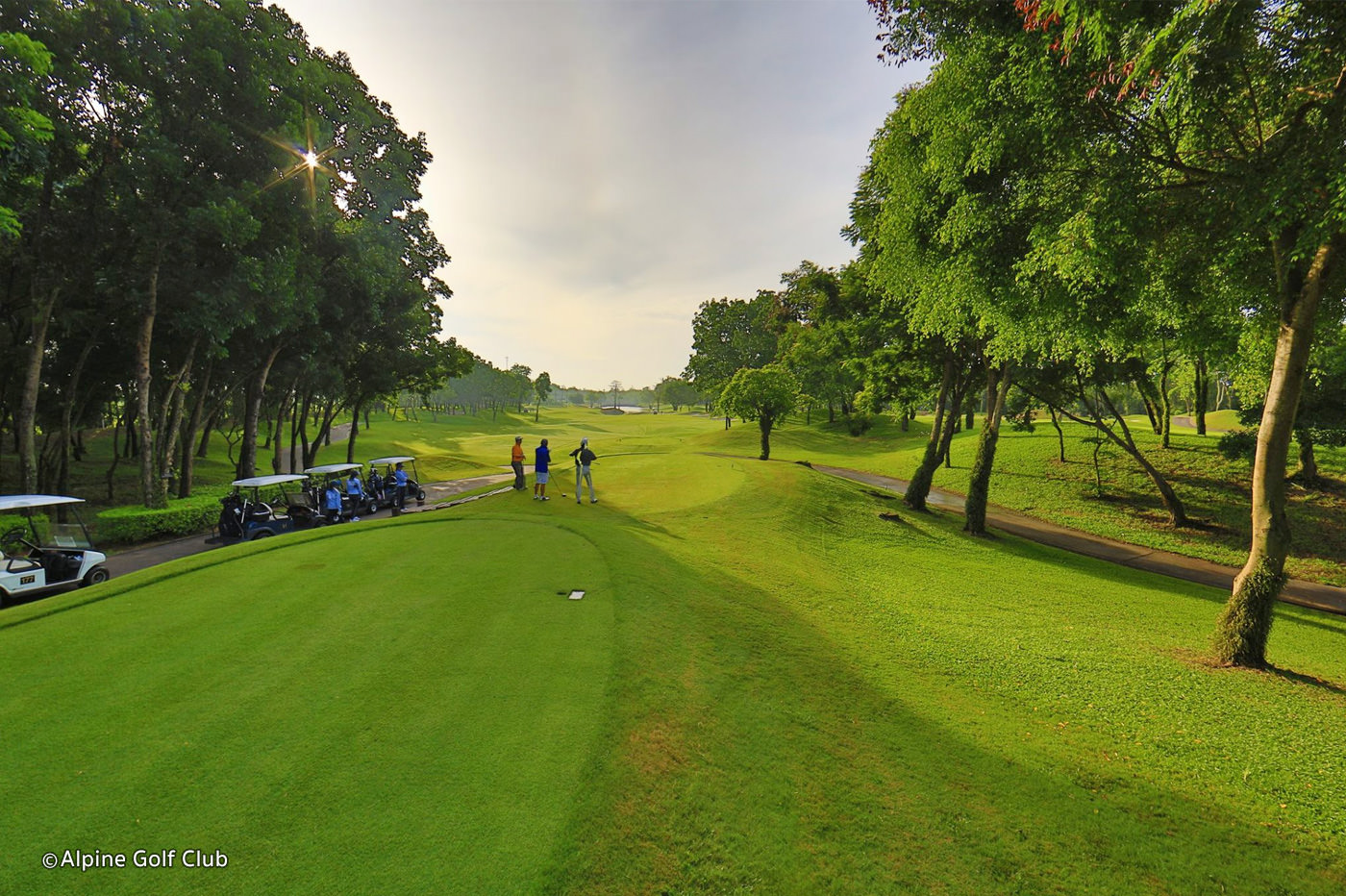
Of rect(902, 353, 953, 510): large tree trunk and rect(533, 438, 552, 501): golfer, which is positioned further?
rect(902, 353, 953, 510): large tree trunk

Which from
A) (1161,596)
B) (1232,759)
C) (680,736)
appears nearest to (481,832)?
(680,736)

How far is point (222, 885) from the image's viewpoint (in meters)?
2.92

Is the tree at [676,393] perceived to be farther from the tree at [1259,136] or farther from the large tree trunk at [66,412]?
the tree at [1259,136]

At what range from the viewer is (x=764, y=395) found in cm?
3594

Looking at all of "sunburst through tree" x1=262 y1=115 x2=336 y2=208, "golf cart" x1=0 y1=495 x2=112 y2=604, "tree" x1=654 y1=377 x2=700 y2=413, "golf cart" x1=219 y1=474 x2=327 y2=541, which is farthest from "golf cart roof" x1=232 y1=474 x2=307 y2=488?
"tree" x1=654 y1=377 x2=700 y2=413

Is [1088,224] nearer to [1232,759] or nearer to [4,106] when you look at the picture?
→ [1232,759]

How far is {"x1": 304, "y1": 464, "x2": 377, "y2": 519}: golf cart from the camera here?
740 inches

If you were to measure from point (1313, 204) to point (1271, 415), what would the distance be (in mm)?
3365

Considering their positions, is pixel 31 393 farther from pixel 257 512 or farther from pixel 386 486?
pixel 386 486

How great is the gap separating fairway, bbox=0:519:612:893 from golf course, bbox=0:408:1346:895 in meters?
0.03

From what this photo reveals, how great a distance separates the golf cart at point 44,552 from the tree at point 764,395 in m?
31.4

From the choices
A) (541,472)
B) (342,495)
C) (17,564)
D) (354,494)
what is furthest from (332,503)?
(17,564)

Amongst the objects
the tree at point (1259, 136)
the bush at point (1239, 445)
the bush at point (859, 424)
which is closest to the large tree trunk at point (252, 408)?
the tree at point (1259, 136)

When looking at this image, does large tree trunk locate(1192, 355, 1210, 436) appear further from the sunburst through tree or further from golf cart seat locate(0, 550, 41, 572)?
golf cart seat locate(0, 550, 41, 572)
